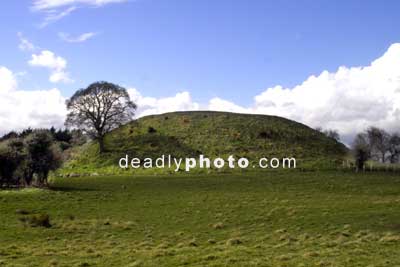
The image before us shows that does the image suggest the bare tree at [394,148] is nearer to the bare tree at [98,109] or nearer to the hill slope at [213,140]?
the hill slope at [213,140]

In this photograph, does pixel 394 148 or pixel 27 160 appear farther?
pixel 394 148

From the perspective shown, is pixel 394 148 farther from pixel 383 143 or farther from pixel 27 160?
pixel 27 160

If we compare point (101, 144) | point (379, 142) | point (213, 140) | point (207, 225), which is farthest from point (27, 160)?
point (379, 142)

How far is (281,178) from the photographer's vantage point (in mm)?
69062

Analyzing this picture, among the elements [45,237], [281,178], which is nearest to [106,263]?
[45,237]

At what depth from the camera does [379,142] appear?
140m

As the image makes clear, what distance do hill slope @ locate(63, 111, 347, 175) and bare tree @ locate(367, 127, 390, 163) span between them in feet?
79.5

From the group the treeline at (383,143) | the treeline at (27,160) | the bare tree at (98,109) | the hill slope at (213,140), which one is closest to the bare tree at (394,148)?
the treeline at (383,143)

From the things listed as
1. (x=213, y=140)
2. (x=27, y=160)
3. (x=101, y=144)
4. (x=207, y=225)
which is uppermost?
(x=213, y=140)

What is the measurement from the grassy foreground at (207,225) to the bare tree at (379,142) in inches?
3138

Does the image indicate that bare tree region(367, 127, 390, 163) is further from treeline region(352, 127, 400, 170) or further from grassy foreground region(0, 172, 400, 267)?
grassy foreground region(0, 172, 400, 267)

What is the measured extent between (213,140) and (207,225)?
7331 centimetres

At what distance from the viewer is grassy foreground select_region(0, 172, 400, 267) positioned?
21.2 m

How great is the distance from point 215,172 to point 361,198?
35.7 meters
